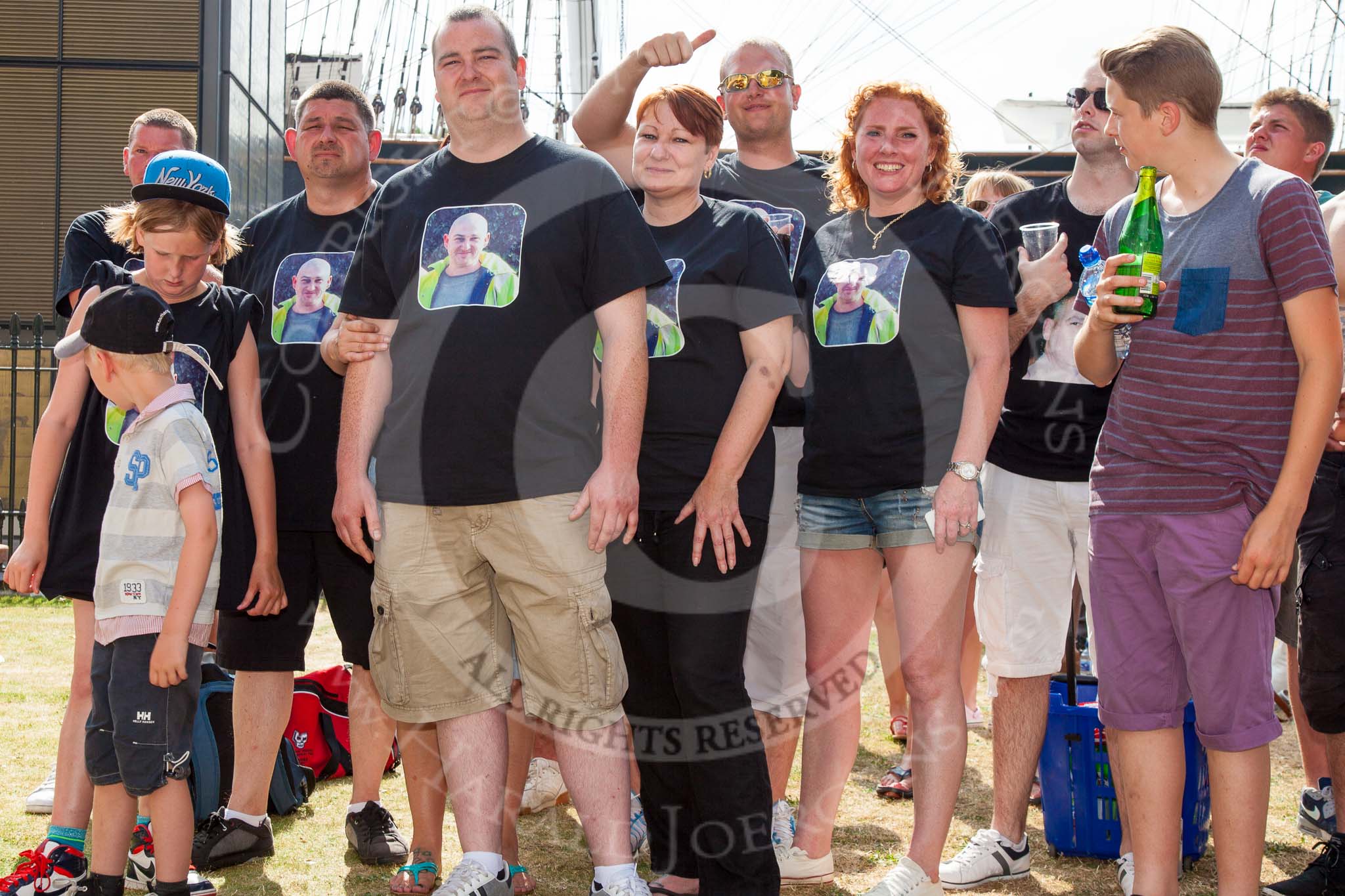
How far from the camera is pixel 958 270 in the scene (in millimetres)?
3070

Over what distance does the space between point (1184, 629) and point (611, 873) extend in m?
1.43

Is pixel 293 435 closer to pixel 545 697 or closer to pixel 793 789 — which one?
pixel 545 697

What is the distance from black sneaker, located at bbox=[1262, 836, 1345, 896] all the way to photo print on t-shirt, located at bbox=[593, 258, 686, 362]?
2114 mm

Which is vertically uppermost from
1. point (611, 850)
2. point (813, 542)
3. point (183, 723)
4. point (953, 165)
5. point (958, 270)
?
point (953, 165)

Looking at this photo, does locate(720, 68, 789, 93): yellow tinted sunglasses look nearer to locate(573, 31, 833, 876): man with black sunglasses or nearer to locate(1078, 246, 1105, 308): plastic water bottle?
locate(573, 31, 833, 876): man with black sunglasses

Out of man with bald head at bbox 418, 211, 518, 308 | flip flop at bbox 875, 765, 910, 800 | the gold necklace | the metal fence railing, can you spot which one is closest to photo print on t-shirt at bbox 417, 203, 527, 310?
man with bald head at bbox 418, 211, 518, 308

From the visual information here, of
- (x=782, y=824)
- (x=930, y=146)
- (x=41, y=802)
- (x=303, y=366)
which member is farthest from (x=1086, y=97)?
(x=41, y=802)

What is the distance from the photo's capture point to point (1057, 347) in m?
3.49

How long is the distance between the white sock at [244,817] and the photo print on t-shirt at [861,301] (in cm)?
217

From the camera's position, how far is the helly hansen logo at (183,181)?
3.24 m

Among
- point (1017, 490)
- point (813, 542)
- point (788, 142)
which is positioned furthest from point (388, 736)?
point (788, 142)

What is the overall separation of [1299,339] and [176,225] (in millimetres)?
2820

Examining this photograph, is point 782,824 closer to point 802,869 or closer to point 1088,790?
point 802,869

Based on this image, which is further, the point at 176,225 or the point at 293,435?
the point at 293,435
